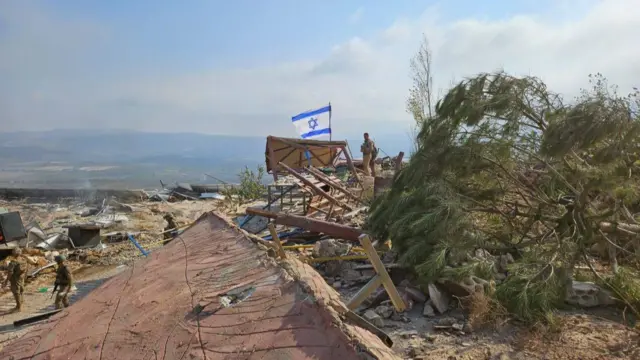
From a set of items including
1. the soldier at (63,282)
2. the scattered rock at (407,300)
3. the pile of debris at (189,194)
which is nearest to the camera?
the scattered rock at (407,300)

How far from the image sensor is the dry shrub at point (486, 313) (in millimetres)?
4371

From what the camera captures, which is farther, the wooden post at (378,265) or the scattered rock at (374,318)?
Result: the scattered rock at (374,318)

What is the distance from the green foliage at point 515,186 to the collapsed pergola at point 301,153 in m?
5.92

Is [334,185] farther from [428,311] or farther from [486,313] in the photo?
[486,313]

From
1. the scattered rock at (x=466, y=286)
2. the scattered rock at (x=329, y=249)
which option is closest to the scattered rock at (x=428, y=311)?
the scattered rock at (x=466, y=286)

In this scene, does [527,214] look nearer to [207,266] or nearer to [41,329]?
[207,266]

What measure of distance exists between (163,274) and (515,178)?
4438mm

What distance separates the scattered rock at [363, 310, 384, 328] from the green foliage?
671mm

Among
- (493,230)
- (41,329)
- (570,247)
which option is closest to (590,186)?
(570,247)

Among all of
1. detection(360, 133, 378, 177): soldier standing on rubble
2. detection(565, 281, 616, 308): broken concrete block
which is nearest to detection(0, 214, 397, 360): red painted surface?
detection(565, 281, 616, 308): broken concrete block

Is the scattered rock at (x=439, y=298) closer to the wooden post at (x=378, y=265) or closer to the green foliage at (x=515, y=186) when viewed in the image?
the green foliage at (x=515, y=186)

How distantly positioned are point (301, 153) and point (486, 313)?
935 centimetres

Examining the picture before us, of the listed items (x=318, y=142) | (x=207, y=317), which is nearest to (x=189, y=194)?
→ (x=318, y=142)

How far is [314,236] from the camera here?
8.06 meters
